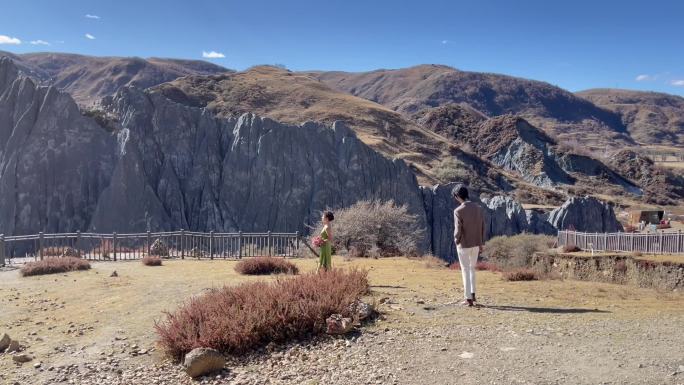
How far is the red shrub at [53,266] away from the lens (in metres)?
18.4

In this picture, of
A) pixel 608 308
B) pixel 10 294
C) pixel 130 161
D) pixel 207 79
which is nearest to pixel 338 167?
pixel 130 161

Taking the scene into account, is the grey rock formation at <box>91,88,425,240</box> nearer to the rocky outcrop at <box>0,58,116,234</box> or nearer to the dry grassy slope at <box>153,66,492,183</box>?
the rocky outcrop at <box>0,58,116,234</box>

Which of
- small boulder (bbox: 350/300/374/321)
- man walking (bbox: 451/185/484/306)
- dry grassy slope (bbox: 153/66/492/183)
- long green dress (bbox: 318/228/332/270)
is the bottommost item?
small boulder (bbox: 350/300/374/321)

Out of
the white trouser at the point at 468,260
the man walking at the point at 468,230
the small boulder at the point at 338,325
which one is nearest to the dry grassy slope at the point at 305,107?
the white trouser at the point at 468,260

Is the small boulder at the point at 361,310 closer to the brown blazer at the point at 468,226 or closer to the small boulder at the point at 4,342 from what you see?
the brown blazer at the point at 468,226

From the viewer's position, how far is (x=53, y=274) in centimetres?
1834

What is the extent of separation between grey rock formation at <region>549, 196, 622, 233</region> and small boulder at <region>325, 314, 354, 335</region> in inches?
1925

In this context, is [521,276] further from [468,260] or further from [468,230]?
[468,230]

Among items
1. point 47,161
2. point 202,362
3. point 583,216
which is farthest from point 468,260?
point 583,216

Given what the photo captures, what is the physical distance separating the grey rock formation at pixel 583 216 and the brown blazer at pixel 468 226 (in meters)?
47.0

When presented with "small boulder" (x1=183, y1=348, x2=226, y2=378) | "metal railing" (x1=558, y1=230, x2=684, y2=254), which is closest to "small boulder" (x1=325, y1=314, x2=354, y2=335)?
"small boulder" (x1=183, y1=348, x2=226, y2=378)

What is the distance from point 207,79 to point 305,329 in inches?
4028

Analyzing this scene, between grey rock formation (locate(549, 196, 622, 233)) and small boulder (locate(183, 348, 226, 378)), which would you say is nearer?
small boulder (locate(183, 348, 226, 378))

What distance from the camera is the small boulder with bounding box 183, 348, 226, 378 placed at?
773 cm
